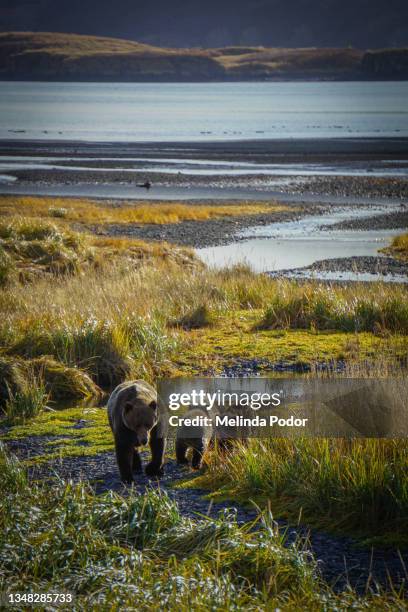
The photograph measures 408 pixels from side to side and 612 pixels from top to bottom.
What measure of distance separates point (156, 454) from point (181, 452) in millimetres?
587

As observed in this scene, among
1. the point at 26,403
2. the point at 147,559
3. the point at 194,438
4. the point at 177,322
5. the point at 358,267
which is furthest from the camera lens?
the point at 358,267

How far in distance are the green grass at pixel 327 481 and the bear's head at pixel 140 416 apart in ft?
3.28

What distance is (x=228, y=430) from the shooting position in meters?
9.62

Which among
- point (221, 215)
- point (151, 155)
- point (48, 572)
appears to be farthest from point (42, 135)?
point (48, 572)

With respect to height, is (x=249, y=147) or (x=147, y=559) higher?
(x=249, y=147)

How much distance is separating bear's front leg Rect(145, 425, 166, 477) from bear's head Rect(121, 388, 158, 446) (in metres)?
0.53

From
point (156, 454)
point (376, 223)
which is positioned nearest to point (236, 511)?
point (156, 454)

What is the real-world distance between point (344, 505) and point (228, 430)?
6.44 ft

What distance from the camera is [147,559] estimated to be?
6867mm

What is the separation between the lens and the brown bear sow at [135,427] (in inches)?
329

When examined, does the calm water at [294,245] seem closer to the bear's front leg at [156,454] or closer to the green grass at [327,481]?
the bear's front leg at [156,454]

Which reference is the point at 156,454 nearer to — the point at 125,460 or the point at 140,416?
the point at 125,460

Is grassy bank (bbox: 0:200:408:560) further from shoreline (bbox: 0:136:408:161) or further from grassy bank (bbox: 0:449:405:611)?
shoreline (bbox: 0:136:408:161)

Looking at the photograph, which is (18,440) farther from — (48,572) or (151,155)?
A: (151,155)
